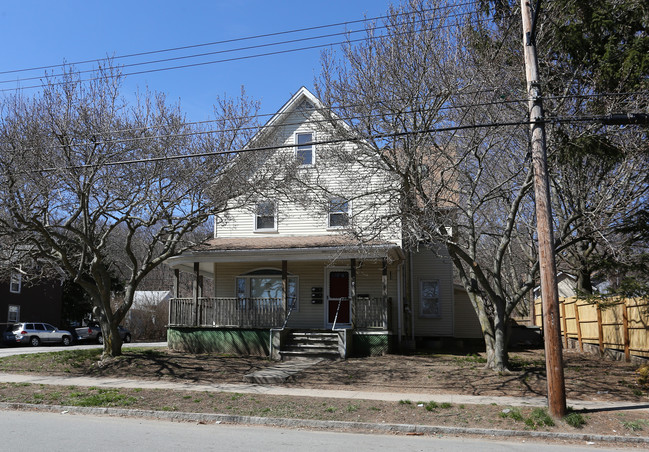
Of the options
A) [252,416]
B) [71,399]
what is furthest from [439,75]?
[71,399]

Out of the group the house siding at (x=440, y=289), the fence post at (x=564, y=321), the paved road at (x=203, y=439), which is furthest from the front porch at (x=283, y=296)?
the paved road at (x=203, y=439)

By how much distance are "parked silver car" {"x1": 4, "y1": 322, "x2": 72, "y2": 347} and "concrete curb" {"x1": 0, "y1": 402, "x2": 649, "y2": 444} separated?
2363 cm

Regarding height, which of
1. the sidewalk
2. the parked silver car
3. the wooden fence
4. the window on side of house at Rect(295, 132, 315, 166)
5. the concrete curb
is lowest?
the concrete curb

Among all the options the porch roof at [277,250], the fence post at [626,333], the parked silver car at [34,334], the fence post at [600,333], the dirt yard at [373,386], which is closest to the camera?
the dirt yard at [373,386]

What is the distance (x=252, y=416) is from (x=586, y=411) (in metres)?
6.16

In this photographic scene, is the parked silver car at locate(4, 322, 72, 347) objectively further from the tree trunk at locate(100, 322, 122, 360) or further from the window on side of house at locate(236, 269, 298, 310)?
the tree trunk at locate(100, 322, 122, 360)

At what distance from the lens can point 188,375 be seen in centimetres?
1507

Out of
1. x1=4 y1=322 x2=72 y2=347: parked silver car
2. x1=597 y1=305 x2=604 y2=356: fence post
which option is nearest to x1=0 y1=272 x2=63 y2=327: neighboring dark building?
x1=4 y1=322 x2=72 y2=347: parked silver car

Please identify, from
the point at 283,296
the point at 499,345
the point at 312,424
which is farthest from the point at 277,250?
the point at 312,424

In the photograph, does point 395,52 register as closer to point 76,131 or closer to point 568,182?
point 568,182

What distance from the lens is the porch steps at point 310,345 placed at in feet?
58.3

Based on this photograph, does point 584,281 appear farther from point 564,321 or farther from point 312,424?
point 312,424

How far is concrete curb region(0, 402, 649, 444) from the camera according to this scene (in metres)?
8.90

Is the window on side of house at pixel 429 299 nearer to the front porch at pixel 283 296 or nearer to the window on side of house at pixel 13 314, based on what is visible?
the front porch at pixel 283 296
